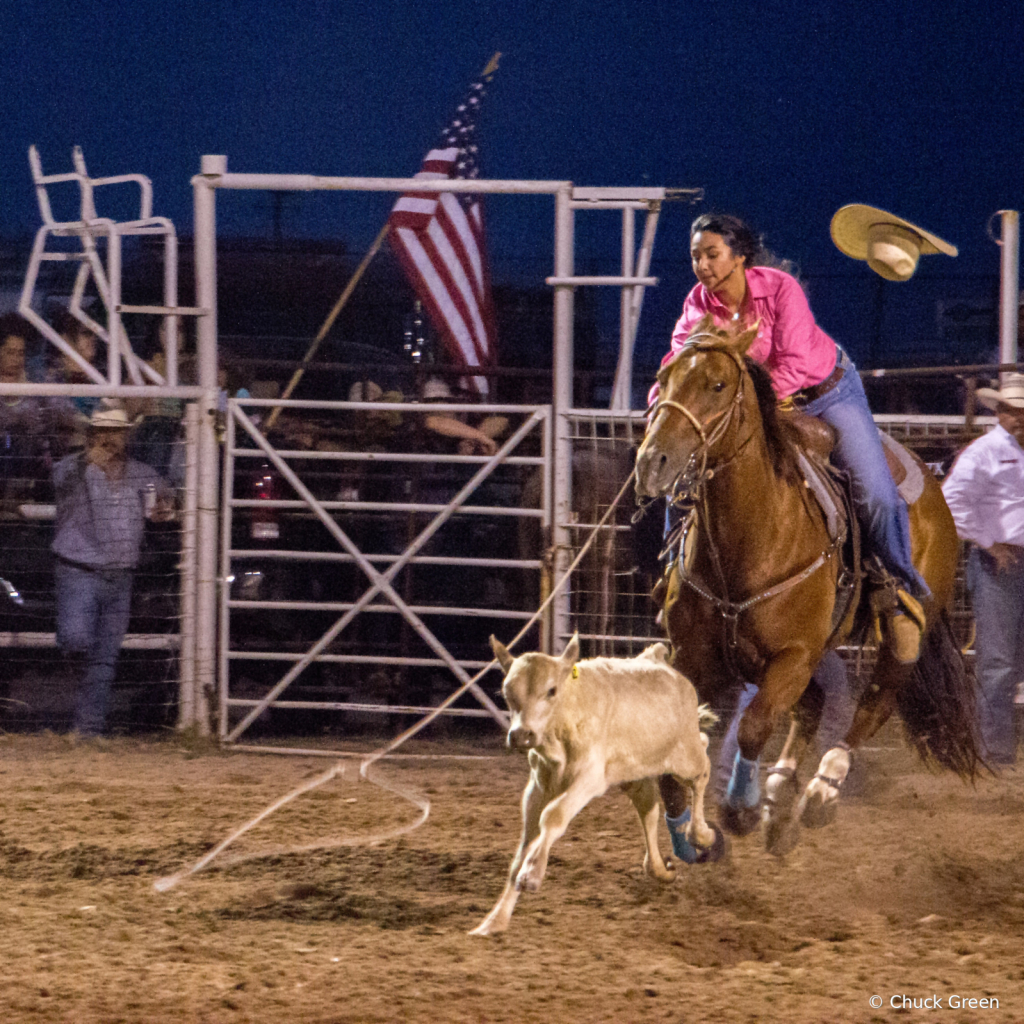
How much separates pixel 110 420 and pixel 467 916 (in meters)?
4.44

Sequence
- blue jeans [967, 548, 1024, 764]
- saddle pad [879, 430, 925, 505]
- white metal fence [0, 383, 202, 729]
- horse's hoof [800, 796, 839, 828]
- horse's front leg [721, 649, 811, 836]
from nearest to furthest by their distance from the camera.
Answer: horse's front leg [721, 649, 811, 836], horse's hoof [800, 796, 839, 828], saddle pad [879, 430, 925, 505], blue jeans [967, 548, 1024, 764], white metal fence [0, 383, 202, 729]

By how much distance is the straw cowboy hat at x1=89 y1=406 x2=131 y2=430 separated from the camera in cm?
801

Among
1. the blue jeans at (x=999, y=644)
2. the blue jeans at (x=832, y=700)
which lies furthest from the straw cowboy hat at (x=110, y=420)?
the blue jeans at (x=999, y=644)

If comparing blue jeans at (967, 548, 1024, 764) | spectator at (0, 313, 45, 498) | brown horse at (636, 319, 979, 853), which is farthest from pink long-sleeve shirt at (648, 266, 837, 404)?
spectator at (0, 313, 45, 498)

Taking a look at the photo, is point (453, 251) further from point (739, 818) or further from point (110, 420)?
point (739, 818)

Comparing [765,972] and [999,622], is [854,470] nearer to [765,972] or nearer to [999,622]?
[765,972]

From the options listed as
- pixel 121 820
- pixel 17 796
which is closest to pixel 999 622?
pixel 121 820

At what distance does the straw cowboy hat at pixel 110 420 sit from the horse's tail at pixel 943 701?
466 centimetres

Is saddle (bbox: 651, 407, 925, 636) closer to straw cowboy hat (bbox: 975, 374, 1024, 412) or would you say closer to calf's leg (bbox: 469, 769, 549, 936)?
calf's leg (bbox: 469, 769, 549, 936)

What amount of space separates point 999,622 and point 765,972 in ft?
14.5

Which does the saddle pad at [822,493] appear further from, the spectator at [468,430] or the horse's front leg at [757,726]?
the spectator at [468,430]

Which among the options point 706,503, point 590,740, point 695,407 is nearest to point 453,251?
point 706,503

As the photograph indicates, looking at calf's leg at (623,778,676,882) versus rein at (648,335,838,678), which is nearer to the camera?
rein at (648,335,838,678)

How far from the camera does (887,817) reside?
6.59 metres
